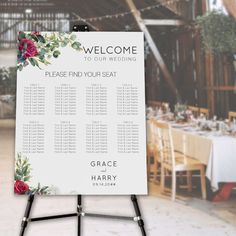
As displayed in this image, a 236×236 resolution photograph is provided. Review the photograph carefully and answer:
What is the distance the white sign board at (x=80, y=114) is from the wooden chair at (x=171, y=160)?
3.72 feet

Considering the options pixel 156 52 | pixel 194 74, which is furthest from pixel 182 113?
pixel 156 52

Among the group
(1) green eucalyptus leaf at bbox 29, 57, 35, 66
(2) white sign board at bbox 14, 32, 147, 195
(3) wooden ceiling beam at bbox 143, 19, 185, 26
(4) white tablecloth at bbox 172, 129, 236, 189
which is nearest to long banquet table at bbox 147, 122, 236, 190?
(4) white tablecloth at bbox 172, 129, 236, 189

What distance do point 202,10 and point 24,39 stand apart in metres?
1.83

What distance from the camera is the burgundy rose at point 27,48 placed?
6.93 ft

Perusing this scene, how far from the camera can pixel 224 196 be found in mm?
3205

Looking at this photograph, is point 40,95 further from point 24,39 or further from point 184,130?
point 184,130

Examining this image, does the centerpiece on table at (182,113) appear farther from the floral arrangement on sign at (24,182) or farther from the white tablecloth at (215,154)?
the floral arrangement on sign at (24,182)

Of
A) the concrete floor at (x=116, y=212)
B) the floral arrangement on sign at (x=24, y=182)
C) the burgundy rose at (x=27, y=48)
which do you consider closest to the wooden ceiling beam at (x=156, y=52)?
the concrete floor at (x=116, y=212)

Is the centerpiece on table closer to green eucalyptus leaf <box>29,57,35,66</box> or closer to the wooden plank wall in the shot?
the wooden plank wall

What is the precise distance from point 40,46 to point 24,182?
77cm

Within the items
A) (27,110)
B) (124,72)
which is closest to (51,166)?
(27,110)

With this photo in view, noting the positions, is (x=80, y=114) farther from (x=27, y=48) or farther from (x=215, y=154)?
(x=215, y=154)

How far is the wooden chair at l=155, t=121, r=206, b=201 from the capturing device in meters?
3.18

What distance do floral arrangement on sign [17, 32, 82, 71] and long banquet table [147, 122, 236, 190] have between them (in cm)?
149
